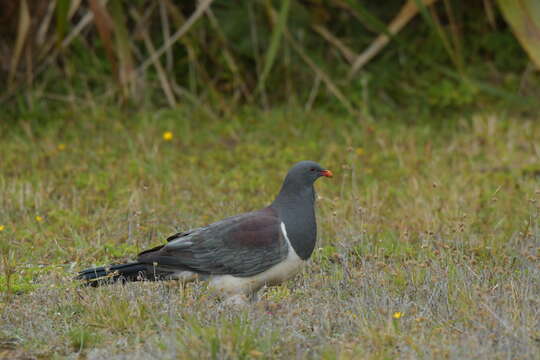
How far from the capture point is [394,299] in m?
4.02

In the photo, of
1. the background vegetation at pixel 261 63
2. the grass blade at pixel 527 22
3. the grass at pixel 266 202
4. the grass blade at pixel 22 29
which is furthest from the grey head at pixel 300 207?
the grass blade at pixel 22 29

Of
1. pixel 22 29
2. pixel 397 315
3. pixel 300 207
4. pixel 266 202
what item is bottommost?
pixel 266 202

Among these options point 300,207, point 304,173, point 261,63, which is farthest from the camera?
point 261,63

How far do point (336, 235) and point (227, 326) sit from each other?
6.54 feet

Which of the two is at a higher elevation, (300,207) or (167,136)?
(300,207)

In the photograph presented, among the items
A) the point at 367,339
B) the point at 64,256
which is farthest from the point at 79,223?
the point at 367,339

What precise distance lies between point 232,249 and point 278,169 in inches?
105

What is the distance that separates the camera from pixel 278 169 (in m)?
6.84

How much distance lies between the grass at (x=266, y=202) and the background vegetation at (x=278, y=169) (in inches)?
0.6

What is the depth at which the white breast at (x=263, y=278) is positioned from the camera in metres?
4.14

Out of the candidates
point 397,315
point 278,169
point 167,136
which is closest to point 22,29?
point 167,136

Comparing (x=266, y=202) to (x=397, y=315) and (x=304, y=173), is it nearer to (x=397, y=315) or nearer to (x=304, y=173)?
(x=304, y=173)

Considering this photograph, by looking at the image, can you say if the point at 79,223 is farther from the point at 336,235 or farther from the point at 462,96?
the point at 462,96

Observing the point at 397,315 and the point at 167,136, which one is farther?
the point at 167,136
